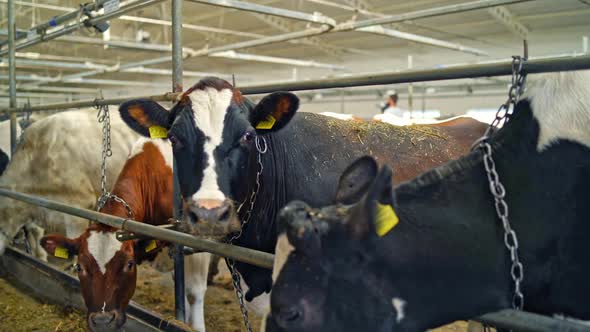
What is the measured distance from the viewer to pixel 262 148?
252 cm

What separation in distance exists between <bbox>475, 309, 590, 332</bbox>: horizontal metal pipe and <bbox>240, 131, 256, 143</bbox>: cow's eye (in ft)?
4.34

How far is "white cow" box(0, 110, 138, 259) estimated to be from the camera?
15.8 ft

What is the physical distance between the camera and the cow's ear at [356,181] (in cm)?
138

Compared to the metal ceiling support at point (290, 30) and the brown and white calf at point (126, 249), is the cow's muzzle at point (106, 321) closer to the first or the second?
the brown and white calf at point (126, 249)

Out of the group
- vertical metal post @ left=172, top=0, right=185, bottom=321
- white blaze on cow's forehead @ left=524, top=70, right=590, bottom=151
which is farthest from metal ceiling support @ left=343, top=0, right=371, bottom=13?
white blaze on cow's forehead @ left=524, top=70, right=590, bottom=151

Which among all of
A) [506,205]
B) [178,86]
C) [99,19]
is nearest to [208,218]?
[178,86]

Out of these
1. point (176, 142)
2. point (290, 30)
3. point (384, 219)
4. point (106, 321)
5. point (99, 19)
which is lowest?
point (106, 321)

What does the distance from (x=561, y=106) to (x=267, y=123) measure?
4.19 feet

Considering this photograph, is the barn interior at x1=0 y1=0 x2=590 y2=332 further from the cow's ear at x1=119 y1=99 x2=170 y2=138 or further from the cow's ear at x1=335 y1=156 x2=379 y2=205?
the cow's ear at x1=335 y1=156 x2=379 y2=205

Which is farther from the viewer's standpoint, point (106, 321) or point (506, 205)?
point (106, 321)

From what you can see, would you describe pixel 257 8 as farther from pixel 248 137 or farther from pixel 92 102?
pixel 248 137

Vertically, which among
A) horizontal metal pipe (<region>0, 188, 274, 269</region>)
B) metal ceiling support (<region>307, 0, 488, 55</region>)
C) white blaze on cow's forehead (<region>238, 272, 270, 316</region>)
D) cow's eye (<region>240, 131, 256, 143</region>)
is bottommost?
white blaze on cow's forehead (<region>238, 272, 270, 316</region>)

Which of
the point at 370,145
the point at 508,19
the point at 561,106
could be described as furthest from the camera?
the point at 508,19

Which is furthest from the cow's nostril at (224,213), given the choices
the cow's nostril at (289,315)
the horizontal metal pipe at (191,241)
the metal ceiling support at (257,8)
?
the metal ceiling support at (257,8)
